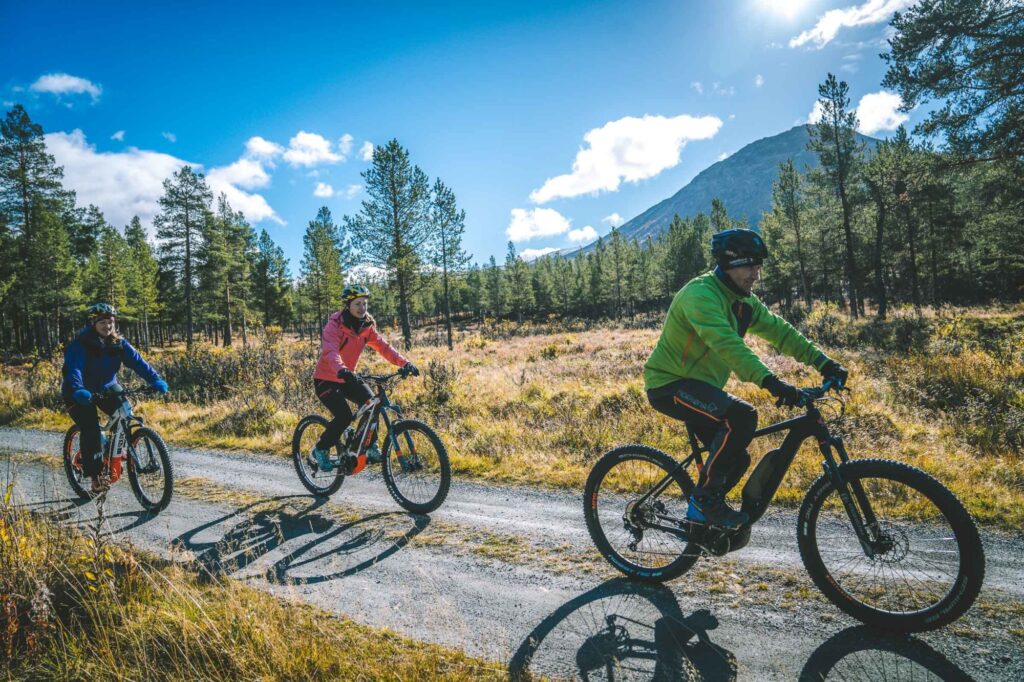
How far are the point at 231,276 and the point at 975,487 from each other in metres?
53.5

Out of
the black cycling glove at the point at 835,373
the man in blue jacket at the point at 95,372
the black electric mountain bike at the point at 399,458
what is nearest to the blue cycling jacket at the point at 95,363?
the man in blue jacket at the point at 95,372

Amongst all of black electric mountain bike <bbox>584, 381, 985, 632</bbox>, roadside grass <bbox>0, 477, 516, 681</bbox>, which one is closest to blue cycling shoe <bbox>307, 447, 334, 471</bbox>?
roadside grass <bbox>0, 477, 516, 681</bbox>

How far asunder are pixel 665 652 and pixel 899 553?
171cm

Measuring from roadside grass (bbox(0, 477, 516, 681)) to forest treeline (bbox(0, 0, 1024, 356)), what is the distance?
1516cm

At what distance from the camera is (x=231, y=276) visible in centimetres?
4600

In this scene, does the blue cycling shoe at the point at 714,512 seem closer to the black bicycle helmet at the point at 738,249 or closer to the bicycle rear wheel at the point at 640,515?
the bicycle rear wheel at the point at 640,515

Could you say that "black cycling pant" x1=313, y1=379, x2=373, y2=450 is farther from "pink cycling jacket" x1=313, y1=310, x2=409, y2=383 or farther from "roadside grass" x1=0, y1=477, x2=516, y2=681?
"roadside grass" x1=0, y1=477, x2=516, y2=681

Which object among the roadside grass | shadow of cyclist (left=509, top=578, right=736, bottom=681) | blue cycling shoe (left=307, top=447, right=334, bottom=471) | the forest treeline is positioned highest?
the forest treeline

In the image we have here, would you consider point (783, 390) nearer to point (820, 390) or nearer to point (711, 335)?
point (820, 390)

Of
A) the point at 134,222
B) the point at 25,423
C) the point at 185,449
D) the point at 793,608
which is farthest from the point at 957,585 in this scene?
the point at 134,222

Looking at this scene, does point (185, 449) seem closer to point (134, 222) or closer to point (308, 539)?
point (308, 539)

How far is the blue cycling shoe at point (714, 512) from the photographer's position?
3357 millimetres

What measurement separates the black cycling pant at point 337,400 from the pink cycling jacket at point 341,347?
0.15 meters

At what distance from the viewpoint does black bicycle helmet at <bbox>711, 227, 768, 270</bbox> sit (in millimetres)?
3400
